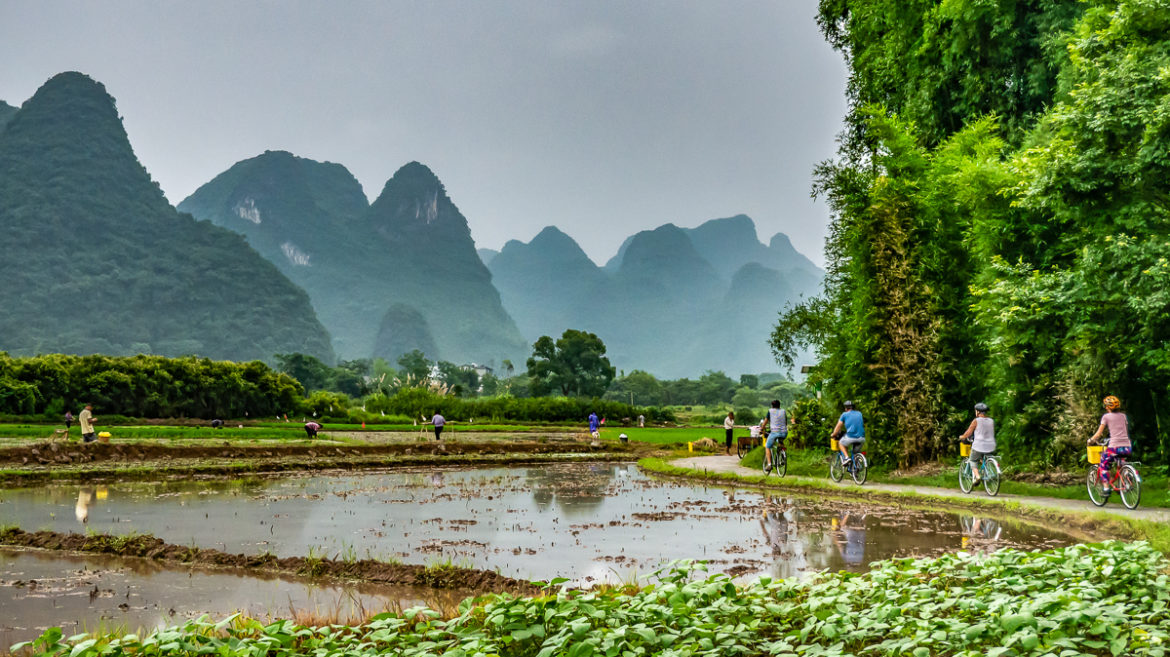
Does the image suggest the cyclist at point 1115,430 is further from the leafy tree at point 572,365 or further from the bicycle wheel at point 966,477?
the leafy tree at point 572,365

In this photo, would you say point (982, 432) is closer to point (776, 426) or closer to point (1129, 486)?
point (1129, 486)

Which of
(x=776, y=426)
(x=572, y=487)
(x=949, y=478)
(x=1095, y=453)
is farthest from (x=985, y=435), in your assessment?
(x=572, y=487)

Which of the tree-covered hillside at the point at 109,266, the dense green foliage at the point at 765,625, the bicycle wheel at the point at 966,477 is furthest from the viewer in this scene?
the tree-covered hillside at the point at 109,266

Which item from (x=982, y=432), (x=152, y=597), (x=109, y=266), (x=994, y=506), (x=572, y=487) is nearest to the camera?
(x=152, y=597)

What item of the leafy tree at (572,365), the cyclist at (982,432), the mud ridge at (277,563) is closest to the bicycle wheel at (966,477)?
the cyclist at (982,432)

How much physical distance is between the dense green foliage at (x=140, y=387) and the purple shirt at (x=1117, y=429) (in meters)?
41.1

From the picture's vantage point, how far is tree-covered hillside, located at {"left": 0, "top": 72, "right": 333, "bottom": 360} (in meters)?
163

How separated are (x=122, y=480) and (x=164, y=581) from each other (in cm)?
1373

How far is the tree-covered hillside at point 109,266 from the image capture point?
536 ft

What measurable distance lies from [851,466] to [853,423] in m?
1.35

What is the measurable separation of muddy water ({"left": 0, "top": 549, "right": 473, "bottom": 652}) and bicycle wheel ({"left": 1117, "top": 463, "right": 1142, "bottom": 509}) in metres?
11.9

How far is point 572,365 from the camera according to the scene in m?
107

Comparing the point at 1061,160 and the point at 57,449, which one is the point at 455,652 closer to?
the point at 1061,160

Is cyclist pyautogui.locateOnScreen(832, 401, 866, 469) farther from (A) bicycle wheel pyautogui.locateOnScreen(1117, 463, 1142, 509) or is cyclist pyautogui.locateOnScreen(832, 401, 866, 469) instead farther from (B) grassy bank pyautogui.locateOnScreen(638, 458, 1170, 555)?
(A) bicycle wheel pyautogui.locateOnScreen(1117, 463, 1142, 509)
